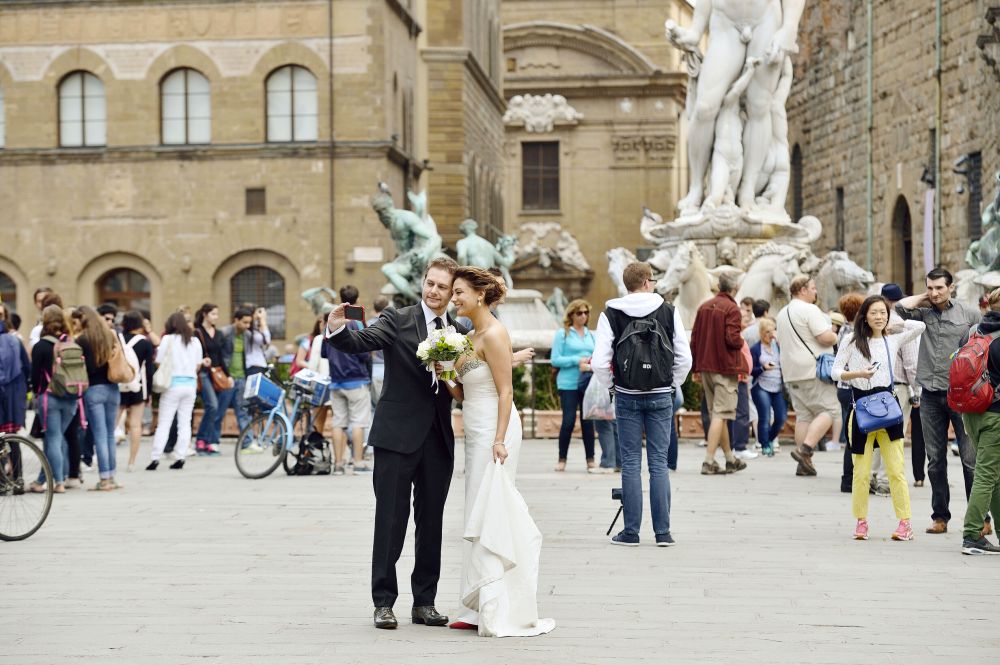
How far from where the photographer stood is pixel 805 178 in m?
47.2

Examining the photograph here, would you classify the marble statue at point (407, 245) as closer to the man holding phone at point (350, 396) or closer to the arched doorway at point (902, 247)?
the man holding phone at point (350, 396)

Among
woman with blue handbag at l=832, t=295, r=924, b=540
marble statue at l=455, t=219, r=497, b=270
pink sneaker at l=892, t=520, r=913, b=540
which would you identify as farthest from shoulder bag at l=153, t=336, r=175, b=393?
marble statue at l=455, t=219, r=497, b=270

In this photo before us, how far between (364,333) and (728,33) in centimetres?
1351

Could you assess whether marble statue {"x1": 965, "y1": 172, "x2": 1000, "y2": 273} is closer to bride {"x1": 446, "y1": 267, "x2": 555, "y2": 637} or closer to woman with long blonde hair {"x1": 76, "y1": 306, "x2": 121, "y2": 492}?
woman with long blonde hair {"x1": 76, "y1": 306, "x2": 121, "y2": 492}

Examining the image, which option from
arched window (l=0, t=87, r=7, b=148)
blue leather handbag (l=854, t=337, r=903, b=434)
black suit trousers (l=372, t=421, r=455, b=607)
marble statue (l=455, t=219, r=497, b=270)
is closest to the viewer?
black suit trousers (l=372, t=421, r=455, b=607)

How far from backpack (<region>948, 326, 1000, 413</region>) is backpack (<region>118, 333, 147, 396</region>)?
822 cm

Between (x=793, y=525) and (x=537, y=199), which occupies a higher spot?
(x=537, y=199)

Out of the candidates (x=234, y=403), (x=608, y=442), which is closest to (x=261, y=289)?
(x=234, y=403)

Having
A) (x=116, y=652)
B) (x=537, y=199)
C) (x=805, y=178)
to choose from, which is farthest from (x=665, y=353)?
(x=537, y=199)

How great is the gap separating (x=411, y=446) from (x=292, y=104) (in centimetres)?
3310

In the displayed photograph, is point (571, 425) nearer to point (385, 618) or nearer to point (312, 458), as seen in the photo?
point (312, 458)

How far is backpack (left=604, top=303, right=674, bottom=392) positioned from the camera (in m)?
11.4

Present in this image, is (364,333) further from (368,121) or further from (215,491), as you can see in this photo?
(368,121)

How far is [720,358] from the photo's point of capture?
1636 cm
